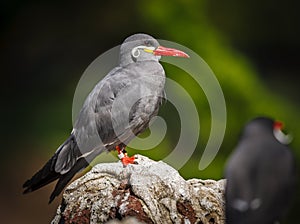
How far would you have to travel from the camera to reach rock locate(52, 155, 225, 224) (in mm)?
3160

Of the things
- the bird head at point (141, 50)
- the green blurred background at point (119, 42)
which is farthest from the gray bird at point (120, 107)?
the green blurred background at point (119, 42)

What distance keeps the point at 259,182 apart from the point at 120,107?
1.00 metres

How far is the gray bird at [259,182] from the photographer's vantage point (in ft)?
9.14

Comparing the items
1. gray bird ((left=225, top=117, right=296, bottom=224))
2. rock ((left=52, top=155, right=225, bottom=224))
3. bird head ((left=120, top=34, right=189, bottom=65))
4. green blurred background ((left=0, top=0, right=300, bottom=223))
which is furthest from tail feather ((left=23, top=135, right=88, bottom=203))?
green blurred background ((left=0, top=0, right=300, bottom=223))

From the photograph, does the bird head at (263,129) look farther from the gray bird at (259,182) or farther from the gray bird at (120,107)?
the gray bird at (120,107)

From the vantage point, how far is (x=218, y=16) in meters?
7.75

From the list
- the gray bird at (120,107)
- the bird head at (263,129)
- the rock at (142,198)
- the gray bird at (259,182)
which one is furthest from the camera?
the gray bird at (120,107)

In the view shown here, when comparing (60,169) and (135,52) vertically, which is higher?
(135,52)

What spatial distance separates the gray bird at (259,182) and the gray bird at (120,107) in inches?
30.4

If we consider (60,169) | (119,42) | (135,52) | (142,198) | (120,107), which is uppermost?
(119,42)

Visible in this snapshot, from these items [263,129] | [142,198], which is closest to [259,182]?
[263,129]

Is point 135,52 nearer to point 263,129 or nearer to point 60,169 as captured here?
point 60,169

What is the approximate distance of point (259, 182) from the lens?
279 centimetres

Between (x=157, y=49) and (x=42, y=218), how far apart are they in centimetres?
381
